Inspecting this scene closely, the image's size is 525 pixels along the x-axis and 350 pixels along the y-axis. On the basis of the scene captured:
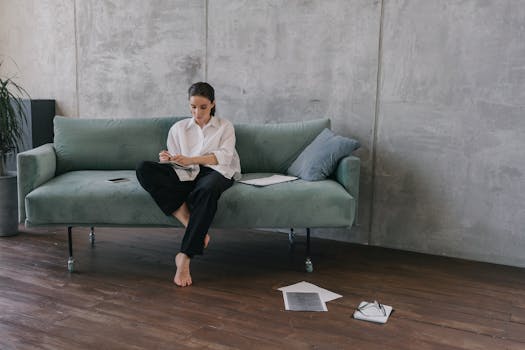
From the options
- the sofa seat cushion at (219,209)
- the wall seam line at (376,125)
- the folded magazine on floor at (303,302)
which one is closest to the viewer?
the folded magazine on floor at (303,302)

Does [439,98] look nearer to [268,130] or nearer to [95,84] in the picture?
[268,130]

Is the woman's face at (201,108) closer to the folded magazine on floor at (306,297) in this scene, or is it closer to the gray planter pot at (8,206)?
the folded magazine on floor at (306,297)

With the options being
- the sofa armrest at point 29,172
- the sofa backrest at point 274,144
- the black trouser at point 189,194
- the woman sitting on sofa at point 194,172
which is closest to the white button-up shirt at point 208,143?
the woman sitting on sofa at point 194,172

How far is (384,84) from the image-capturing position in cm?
404

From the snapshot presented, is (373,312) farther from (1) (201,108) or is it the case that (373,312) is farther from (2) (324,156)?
(1) (201,108)

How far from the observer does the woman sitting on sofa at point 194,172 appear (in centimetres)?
328

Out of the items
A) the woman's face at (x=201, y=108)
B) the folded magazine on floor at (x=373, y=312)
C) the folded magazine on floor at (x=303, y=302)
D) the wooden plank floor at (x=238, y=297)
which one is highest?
the woman's face at (x=201, y=108)

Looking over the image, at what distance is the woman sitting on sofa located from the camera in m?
3.28

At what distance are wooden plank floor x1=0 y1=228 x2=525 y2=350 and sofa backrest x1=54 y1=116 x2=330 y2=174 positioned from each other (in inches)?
23.9

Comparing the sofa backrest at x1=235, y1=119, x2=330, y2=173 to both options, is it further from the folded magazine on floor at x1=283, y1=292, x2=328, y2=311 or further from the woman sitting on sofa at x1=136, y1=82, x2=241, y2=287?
the folded magazine on floor at x1=283, y1=292, x2=328, y2=311

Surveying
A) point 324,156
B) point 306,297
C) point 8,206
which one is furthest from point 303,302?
point 8,206

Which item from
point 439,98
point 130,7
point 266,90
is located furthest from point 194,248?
point 130,7

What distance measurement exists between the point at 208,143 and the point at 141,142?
2.34 feet

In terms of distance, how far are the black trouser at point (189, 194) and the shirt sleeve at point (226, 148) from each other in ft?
0.48
